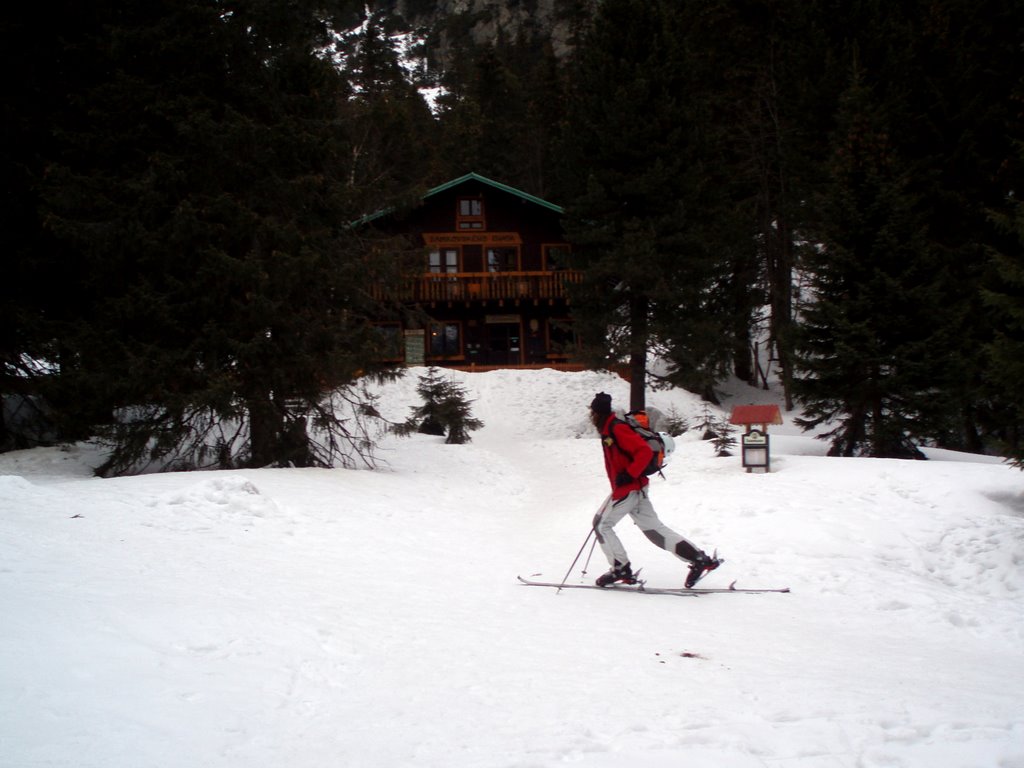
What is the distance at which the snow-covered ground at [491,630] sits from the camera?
3.49m

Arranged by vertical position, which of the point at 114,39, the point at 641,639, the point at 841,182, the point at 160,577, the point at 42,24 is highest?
the point at 42,24

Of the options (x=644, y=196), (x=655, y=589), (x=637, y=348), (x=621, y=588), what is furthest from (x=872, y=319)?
(x=621, y=588)

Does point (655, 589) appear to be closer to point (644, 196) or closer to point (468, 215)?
point (644, 196)

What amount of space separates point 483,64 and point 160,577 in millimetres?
58062

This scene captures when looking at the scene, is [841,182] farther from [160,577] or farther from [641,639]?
[160,577]

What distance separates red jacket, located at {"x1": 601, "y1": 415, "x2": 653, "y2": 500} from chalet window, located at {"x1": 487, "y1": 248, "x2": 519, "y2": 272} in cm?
3117

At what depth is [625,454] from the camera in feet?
24.4

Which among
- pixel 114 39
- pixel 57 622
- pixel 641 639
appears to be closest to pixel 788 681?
pixel 641 639

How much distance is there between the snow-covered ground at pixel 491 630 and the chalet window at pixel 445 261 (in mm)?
26895

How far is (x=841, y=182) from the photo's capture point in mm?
16609

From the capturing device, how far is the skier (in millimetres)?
7430

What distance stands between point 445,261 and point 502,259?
2.95 metres

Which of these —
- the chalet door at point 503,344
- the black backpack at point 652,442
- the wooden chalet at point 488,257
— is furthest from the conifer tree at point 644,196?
the black backpack at point 652,442

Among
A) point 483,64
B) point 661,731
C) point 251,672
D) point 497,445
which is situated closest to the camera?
point 661,731
